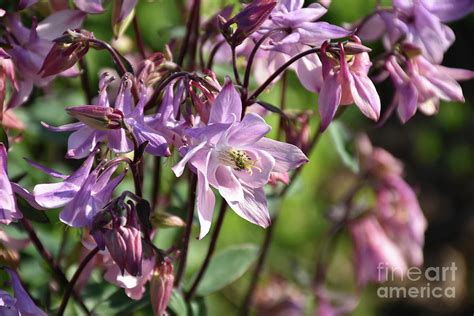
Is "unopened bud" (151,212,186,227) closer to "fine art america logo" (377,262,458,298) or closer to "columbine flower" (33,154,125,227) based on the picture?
"columbine flower" (33,154,125,227)

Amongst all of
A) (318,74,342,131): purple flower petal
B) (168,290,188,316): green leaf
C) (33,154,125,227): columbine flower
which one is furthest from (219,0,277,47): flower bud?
(168,290,188,316): green leaf

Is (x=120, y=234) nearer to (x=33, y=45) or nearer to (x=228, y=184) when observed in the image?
(x=228, y=184)

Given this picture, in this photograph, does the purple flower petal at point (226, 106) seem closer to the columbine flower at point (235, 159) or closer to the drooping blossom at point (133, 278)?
the columbine flower at point (235, 159)

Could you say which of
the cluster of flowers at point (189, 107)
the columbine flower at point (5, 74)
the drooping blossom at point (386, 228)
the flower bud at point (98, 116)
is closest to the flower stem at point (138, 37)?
the cluster of flowers at point (189, 107)

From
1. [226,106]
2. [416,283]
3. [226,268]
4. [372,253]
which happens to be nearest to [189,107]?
[226,106]

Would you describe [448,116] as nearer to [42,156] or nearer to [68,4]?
[42,156]

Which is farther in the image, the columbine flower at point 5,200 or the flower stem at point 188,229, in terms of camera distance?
the flower stem at point 188,229

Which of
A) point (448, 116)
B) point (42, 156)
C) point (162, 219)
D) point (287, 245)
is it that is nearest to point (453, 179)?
point (448, 116)
